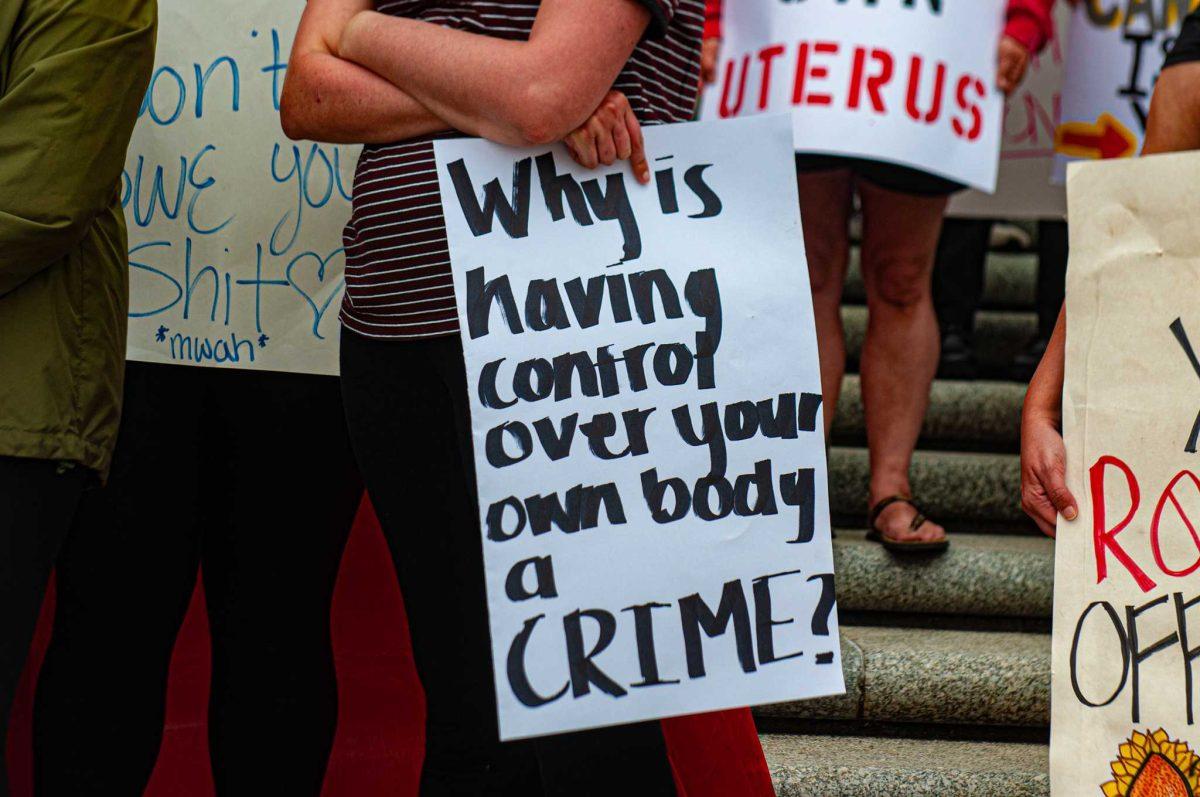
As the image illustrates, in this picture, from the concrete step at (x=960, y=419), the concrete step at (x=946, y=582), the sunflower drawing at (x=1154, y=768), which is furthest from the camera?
the concrete step at (x=960, y=419)

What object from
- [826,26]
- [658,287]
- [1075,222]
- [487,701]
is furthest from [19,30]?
[826,26]

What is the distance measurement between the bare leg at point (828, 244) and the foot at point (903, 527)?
9.0 inches

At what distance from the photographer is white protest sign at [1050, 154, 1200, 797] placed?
4.52 feet

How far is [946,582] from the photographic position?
298 centimetres

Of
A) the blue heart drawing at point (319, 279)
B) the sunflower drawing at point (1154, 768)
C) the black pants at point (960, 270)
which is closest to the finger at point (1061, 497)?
the sunflower drawing at point (1154, 768)

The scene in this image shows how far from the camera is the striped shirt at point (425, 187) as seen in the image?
5.23 feet

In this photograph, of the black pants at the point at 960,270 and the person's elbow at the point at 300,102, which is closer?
the person's elbow at the point at 300,102

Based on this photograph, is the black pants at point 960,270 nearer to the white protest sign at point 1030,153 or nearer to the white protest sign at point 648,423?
the white protest sign at point 1030,153

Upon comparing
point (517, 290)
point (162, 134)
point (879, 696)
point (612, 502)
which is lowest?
point (879, 696)

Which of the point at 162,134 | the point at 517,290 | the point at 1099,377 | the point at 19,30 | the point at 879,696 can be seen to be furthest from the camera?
the point at 879,696

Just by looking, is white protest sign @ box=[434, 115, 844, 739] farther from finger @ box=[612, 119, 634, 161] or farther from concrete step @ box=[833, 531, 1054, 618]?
concrete step @ box=[833, 531, 1054, 618]

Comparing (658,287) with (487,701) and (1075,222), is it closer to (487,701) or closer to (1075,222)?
(1075,222)

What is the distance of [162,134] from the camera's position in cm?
230

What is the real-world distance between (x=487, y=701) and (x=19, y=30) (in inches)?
37.5
